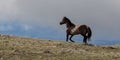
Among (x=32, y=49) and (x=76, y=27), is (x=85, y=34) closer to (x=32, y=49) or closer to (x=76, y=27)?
(x=76, y=27)

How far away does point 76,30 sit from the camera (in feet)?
125

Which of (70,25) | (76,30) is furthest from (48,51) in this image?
(70,25)

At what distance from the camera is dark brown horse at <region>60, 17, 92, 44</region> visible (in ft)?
123

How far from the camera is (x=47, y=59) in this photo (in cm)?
2652

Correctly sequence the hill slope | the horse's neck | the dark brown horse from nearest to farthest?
the hill slope → the dark brown horse → the horse's neck

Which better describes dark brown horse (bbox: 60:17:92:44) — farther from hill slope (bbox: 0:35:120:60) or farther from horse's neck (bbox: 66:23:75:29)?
hill slope (bbox: 0:35:120:60)

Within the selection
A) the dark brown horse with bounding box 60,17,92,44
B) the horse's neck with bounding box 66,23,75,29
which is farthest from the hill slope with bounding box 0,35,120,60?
the horse's neck with bounding box 66,23,75,29

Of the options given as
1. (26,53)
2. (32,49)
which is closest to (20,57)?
(26,53)

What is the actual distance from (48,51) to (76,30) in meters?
8.73

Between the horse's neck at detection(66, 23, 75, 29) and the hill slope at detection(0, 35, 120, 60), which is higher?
the horse's neck at detection(66, 23, 75, 29)

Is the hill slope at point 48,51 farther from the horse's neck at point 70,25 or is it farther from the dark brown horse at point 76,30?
the horse's neck at point 70,25

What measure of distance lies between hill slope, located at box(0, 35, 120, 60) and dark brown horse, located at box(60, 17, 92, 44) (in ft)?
9.97

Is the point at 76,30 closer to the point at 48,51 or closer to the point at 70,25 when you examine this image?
the point at 70,25

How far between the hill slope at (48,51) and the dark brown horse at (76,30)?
3.04 metres
